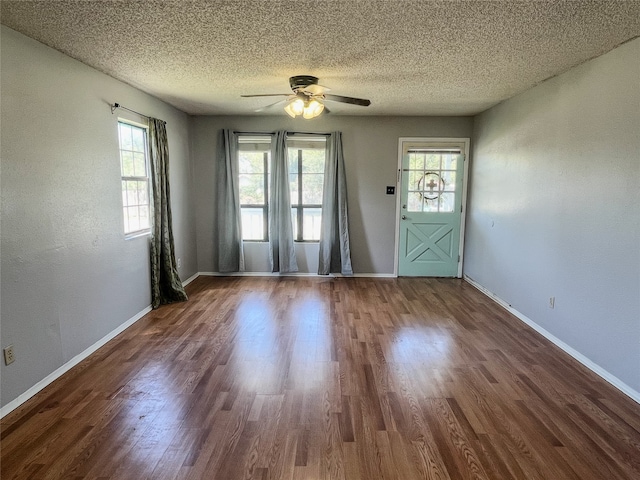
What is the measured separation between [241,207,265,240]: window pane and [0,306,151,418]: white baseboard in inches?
83.9

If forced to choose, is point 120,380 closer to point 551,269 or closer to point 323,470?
point 323,470

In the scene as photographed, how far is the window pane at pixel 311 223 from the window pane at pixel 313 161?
0.60m

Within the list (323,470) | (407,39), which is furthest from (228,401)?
(407,39)

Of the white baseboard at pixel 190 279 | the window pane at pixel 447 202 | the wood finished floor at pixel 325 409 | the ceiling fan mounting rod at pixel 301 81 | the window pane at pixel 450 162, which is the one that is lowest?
the wood finished floor at pixel 325 409

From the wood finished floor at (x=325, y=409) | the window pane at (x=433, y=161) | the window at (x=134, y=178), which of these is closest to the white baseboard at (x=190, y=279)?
the window at (x=134, y=178)

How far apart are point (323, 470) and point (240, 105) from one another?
410 centimetres

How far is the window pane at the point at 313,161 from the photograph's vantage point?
18.0 ft

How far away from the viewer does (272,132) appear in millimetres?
5398

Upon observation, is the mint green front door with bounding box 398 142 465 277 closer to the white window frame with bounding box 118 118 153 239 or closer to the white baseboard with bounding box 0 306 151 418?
the white window frame with bounding box 118 118 153 239

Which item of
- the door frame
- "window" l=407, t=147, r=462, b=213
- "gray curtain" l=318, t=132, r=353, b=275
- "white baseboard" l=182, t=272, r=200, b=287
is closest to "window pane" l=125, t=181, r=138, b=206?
"white baseboard" l=182, t=272, r=200, b=287

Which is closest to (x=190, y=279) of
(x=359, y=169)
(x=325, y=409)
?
(x=359, y=169)

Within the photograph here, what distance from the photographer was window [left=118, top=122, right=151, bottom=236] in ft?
12.2

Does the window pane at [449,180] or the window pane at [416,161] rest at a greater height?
the window pane at [416,161]

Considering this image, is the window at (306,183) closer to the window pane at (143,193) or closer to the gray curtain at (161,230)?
the gray curtain at (161,230)
